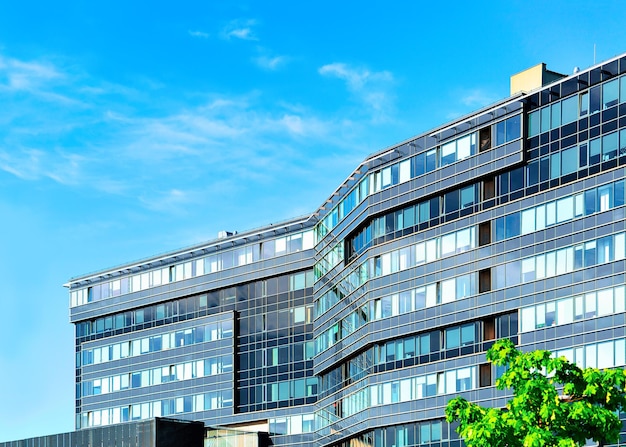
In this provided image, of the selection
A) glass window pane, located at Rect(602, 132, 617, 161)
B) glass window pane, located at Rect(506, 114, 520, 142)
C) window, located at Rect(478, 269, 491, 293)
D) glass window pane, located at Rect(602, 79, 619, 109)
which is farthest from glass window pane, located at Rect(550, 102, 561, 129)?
window, located at Rect(478, 269, 491, 293)

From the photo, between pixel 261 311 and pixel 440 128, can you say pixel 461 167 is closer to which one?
pixel 440 128

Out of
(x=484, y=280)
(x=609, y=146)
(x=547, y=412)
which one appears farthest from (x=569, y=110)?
(x=547, y=412)

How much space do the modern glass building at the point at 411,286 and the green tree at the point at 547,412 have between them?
1927cm

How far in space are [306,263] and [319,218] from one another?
4556 millimetres

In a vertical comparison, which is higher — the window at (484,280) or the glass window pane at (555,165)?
the glass window pane at (555,165)

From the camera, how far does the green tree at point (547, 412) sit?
55.5 metres

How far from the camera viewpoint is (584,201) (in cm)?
7944

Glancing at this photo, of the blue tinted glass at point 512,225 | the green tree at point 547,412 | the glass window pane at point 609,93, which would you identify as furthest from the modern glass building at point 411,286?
the green tree at point 547,412

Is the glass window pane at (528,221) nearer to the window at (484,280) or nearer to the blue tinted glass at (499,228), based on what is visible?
the blue tinted glass at (499,228)

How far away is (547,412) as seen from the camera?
55.3 meters

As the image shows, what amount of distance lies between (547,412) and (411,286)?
36.5 metres

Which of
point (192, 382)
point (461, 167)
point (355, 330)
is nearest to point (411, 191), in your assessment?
point (461, 167)

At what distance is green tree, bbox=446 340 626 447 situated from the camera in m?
55.5

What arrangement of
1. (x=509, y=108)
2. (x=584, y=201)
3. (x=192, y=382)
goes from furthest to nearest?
(x=192, y=382) < (x=509, y=108) < (x=584, y=201)
